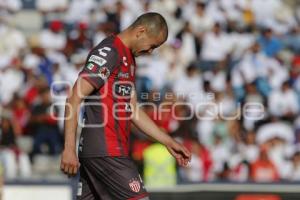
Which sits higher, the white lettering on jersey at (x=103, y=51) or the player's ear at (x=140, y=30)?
the player's ear at (x=140, y=30)

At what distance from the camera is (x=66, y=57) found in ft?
45.8

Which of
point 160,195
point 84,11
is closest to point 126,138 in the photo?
point 160,195

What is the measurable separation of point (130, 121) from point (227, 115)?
20.3 ft

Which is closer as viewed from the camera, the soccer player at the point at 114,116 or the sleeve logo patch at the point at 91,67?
the sleeve logo patch at the point at 91,67

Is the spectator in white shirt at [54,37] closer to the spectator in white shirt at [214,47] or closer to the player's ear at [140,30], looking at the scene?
the spectator in white shirt at [214,47]

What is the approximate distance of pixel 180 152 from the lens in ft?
19.3

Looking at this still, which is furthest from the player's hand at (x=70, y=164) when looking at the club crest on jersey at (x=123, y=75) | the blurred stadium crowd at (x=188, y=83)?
the blurred stadium crowd at (x=188, y=83)

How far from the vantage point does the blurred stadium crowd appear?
36.6ft

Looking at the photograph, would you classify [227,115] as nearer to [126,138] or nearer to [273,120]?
[273,120]

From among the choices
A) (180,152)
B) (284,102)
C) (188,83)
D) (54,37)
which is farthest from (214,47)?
(180,152)

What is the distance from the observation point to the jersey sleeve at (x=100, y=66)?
17.5 feet

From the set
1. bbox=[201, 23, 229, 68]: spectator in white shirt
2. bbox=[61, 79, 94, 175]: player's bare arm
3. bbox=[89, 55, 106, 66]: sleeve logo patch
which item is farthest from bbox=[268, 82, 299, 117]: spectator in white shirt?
bbox=[61, 79, 94, 175]: player's bare arm

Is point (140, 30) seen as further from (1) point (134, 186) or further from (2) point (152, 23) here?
(1) point (134, 186)

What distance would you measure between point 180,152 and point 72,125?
104 centimetres
